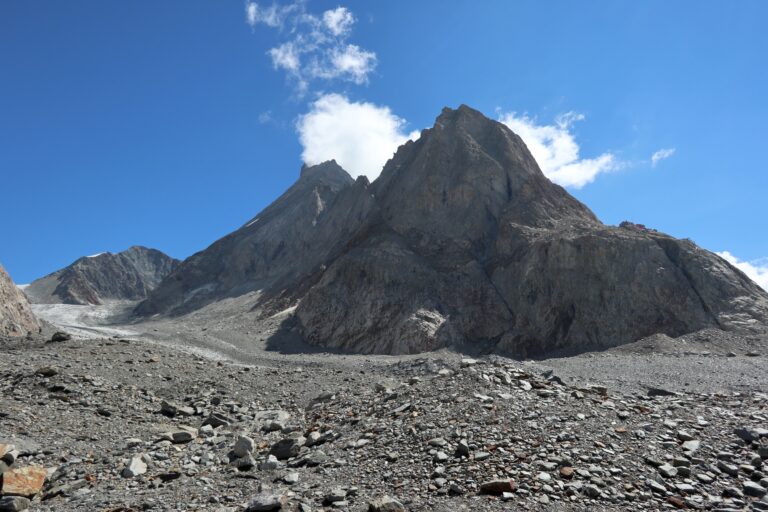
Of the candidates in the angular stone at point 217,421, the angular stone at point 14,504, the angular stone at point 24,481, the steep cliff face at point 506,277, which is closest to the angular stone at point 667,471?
the angular stone at point 217,421

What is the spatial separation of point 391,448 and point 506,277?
3868cm

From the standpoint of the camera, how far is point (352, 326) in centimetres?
4428

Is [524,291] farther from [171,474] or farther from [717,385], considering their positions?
[171,474]

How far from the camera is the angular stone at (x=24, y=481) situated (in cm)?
893

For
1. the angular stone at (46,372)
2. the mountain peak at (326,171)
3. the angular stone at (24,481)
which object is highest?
the mountain peak at (326,171)

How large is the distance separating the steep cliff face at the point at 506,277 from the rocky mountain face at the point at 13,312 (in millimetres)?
21059

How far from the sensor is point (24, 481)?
9.17m

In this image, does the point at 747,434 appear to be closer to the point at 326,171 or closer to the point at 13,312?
the point at 13,312

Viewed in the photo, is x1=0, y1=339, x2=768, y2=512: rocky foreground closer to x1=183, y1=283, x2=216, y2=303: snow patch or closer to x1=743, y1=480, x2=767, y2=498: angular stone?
x1=743, y1=480, x2=767, y2=498: angular stone

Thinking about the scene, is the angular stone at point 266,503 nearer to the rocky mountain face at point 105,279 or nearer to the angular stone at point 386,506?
the angular stone at point 386,506

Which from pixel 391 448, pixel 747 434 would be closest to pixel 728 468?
pixel 747 434

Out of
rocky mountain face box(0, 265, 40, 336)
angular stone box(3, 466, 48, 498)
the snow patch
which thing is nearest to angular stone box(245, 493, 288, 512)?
angular stone box(3, 466, 48, 498)

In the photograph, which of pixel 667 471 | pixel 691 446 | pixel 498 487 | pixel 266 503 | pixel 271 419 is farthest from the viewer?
pixel 271 419

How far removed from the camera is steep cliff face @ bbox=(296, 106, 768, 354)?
38000 millimetres
